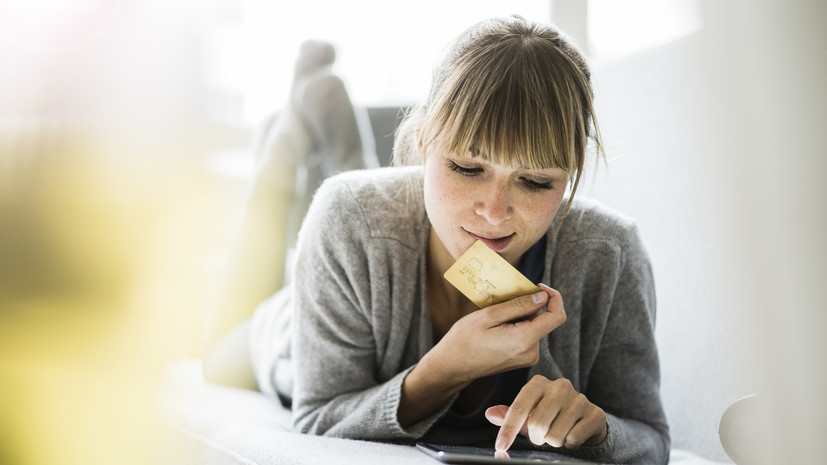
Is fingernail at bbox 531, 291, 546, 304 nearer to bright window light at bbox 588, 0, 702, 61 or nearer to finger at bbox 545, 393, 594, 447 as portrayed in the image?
finger at bbox 545, 393, 594, 447

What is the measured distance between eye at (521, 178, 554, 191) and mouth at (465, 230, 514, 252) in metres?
0.07

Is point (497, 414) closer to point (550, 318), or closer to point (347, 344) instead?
point (550, 318)

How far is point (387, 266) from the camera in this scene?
3.45ft

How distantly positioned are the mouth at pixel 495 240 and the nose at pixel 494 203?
0.13 ft

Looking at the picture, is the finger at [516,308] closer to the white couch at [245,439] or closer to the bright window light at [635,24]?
the white couch at [245,439]

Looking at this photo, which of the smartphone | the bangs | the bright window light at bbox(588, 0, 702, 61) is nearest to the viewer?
the smartphone

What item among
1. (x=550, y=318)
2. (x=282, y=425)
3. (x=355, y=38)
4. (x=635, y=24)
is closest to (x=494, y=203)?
(x=550, y=318)

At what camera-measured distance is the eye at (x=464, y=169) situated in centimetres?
89

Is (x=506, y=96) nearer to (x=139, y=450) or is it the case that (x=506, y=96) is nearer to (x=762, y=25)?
(x=762, y=25)

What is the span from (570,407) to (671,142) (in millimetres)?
624

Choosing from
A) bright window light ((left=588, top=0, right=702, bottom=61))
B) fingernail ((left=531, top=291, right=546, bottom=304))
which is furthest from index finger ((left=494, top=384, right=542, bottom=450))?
bright window light ((left=588, top=0, right=702, bottom=61))

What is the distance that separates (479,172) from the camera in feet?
2.91

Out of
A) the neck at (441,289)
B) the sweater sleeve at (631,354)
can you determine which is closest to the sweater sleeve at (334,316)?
the neck at (441,289)

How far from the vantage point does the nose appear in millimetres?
868
